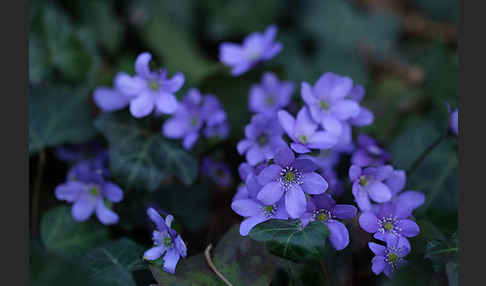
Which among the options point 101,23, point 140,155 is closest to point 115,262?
point 140,155

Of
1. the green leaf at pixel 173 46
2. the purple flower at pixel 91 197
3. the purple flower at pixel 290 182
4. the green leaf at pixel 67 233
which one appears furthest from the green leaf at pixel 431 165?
the green leaf at pixel 67 233

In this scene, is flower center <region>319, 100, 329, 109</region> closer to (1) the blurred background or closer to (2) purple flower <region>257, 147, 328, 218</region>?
(2) purple flower <region>257, 147, 328, 218</region>

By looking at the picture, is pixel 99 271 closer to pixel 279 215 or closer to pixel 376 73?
pixel 279 215

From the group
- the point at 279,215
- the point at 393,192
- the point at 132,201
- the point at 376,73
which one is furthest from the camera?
the point at 376,73

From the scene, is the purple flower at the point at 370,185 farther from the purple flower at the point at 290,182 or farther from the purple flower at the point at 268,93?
the purple flower at the point at 268,93

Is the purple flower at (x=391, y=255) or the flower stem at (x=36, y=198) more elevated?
the flower stem at (x=36, y=198)

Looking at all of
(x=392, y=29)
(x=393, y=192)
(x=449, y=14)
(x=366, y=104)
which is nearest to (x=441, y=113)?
(x=366, y=104)

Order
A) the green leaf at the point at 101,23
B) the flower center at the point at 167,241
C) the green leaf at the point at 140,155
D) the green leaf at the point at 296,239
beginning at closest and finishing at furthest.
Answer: the green leaf at the point at 296,239 → the flower center at the point at 167,241 → the green leaf at the point at 140,155 → the green leaf at the point at 101,23
